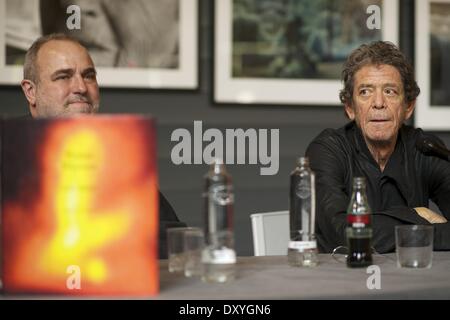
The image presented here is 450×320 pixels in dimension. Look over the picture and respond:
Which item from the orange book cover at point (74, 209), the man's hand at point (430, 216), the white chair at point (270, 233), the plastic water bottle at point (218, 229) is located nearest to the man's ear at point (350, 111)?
the white chair at point (270, 233)

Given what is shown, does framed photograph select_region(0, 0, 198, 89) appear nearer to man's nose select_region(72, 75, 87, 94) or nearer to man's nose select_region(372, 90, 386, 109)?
man's nose select_region(72, 75, 87, 94)

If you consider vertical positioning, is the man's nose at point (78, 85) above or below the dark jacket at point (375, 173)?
above

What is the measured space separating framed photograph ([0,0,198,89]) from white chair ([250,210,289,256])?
983 millimetres

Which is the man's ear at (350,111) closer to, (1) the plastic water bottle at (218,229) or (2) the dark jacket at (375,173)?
(2) the dark jacket at (375,173)

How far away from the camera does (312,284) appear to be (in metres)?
1.31

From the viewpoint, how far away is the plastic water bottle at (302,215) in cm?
156

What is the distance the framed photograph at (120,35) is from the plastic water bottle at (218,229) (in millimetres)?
1908

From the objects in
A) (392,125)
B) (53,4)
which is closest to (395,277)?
(392,125)

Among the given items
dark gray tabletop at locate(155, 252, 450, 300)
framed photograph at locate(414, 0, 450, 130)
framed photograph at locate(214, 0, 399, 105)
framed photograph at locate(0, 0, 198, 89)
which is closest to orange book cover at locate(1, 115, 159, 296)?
dark gray tabletop at locate(155, 252, 450, 300)

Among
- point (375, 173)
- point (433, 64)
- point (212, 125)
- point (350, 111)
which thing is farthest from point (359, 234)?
point (433, 64)

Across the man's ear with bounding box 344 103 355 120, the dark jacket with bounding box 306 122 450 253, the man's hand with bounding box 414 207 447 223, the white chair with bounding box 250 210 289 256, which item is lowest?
the white chair with bounding box 250 210 289 256

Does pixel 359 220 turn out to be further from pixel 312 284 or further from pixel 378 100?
pixel 378 100

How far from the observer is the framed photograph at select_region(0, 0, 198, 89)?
3.08 metres

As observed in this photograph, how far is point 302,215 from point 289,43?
2001 millimetres
